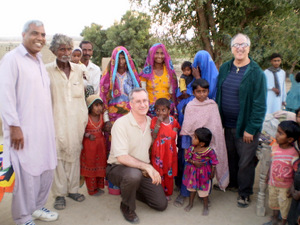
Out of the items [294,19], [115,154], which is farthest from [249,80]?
[294,19]

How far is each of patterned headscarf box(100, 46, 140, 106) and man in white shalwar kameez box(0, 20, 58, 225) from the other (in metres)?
1.04

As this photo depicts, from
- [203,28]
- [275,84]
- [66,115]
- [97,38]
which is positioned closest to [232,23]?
[203,28]

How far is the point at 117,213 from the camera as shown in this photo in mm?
3357

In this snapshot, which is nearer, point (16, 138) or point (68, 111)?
point (16, 138)

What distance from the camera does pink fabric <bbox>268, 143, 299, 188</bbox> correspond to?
2.71 meters

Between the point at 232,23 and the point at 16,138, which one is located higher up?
the point at 232,23

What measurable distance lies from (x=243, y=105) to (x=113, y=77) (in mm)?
1819

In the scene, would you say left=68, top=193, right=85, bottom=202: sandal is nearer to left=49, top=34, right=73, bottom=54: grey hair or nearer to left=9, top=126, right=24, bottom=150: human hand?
left=9, top=126, right=24, bottom=150: human hand

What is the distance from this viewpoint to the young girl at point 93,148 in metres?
3.59

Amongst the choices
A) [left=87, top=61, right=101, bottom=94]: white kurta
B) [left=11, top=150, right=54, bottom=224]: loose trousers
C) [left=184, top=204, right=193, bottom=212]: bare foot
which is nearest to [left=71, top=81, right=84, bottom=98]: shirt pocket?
[left=11, top=150, right=54, bottom=224]: loose trousers

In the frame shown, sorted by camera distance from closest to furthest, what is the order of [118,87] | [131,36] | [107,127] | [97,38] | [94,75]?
[107,127] < [118,87] < [94,75] < [131,36] < [97,38]

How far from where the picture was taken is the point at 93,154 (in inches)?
141

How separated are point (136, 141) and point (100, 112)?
2.49ft

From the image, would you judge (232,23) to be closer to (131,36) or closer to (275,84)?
(275,84)
